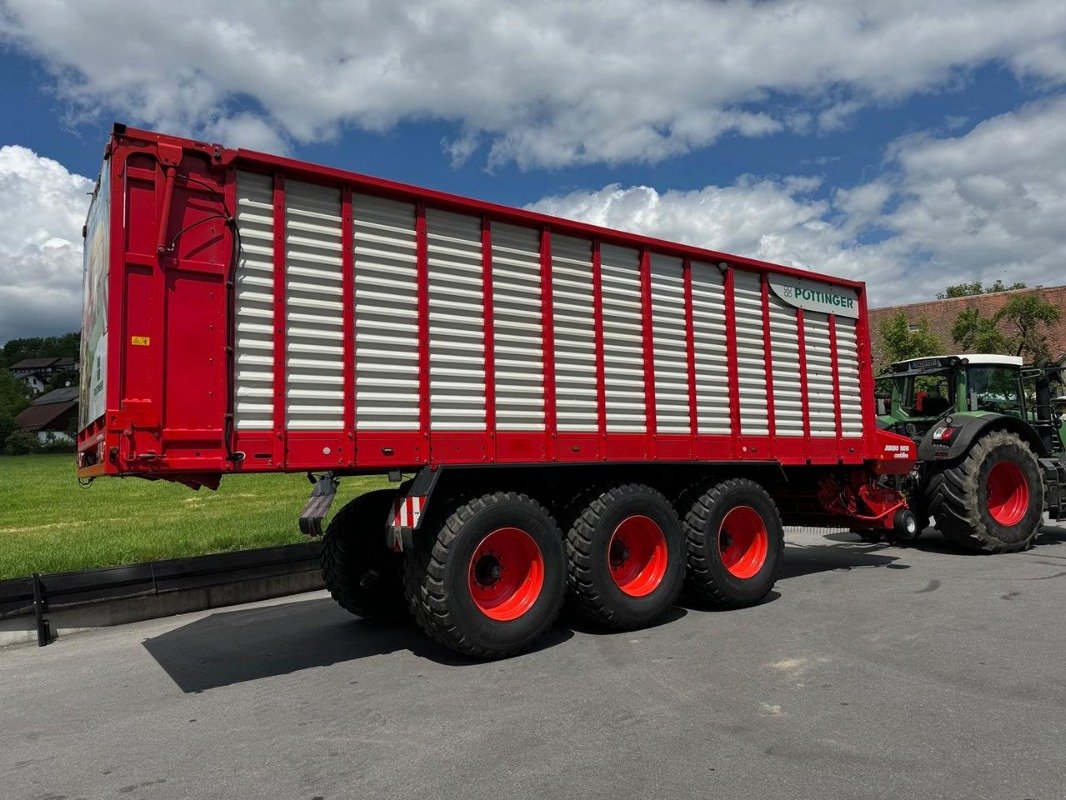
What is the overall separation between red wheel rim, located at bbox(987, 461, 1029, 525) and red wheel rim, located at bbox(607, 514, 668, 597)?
5745 millimetres

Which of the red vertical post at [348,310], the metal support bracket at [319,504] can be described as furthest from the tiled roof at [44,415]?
the red vertical post at [348,310]

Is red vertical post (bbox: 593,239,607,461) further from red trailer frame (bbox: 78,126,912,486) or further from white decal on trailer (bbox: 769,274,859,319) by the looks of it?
white decal on trailer (bbox: 769,274,859,319)

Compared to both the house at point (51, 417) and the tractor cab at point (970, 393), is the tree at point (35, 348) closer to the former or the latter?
the house at point (51, 417)

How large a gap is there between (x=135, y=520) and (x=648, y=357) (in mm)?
11341

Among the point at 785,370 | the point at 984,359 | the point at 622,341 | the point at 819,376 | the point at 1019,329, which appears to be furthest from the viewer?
the point at 1019,329

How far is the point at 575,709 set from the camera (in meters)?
4.46

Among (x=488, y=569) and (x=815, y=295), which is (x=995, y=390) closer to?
(x=815, y=295)

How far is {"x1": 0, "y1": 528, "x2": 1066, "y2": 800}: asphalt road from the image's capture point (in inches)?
139

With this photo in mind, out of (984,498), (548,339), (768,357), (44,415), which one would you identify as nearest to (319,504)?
(548,339)

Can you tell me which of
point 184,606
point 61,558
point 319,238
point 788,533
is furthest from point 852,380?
point 61,558

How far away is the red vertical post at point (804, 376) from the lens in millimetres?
7914

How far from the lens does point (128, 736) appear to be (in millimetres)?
4309

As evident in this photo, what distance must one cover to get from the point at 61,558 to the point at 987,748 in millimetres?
9533

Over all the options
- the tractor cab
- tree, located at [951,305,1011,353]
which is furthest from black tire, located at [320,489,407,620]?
tree, located at [951,305,1011,353]
